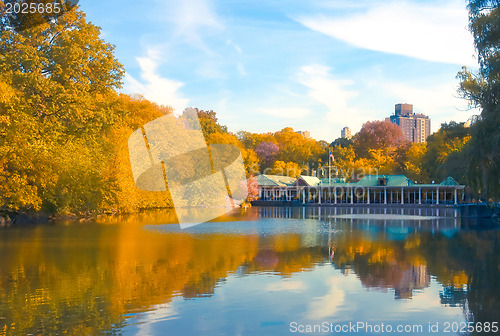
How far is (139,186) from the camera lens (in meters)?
48.2

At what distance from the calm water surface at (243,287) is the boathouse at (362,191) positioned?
4855 centimetres

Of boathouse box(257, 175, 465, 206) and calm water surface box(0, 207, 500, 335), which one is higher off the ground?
boathouse box(257, 175, 465, 206)

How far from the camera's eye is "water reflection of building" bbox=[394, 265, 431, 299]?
11.4 m

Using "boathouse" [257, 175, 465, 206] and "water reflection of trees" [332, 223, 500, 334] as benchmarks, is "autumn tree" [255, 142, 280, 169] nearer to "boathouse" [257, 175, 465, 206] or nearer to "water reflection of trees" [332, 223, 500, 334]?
"boathouse" [257, 175, 465, 206]

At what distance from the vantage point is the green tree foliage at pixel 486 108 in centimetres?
1855

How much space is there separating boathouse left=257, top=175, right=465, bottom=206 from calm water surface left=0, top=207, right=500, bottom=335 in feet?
159

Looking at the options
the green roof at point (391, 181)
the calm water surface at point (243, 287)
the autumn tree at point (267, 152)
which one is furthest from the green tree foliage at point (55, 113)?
the autumn tree at point (267, 152)

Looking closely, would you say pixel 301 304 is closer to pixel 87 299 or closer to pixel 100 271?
pixel 87 299

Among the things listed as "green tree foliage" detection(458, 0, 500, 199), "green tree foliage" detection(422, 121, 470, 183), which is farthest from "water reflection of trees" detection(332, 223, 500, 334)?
"green tree foliage" detection(422, 121, 470, 183)

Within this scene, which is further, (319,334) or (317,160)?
(317,160)

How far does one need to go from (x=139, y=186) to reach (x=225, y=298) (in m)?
38.6

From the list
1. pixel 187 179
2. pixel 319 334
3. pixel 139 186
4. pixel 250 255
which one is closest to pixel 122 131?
pixel 139 186

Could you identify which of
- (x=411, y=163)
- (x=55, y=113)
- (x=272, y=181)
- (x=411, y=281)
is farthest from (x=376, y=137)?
Answer: (x=411, y=281)

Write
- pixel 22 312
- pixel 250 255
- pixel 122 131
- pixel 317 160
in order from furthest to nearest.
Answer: pixel 317 160, pixel 122 131, pixel 250 255, pixel 22 312
